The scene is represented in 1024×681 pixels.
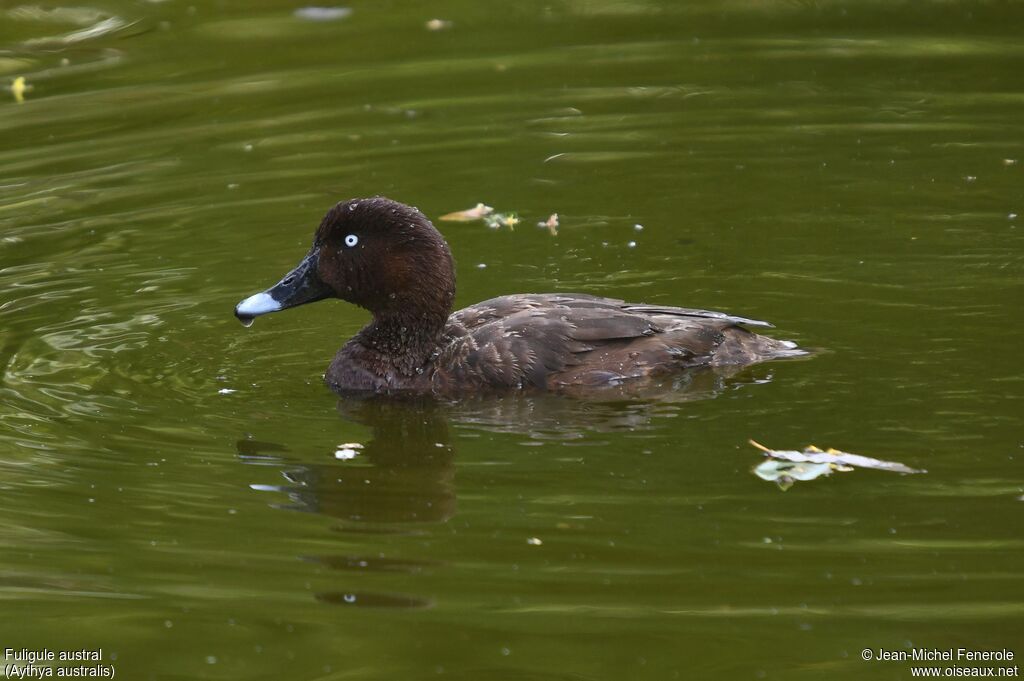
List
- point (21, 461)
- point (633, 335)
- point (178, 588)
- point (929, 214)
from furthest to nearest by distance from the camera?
point (929, 214) → point (633, 335) → point (21, 461) → point (178, 588)

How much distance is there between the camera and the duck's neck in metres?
9.48

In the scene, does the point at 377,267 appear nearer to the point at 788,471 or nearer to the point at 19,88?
the point at 788,471

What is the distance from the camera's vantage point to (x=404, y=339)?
962 centimetres

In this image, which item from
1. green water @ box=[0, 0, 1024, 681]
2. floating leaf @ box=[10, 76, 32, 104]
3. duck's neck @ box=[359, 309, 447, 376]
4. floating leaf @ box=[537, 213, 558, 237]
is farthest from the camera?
floating leaf @ box=[10, 76, 32, 104]

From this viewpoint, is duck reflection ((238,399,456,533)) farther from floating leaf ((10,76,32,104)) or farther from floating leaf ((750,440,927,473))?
floating leaf ((10,76,32,104))

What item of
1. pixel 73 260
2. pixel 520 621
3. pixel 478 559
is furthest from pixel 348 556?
pixel 73 260

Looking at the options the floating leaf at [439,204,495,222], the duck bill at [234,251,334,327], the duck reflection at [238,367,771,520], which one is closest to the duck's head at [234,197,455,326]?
the duck bill at [234,251,334,327]

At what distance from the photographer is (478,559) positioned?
6.79m

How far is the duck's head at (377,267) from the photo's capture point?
9.58 m

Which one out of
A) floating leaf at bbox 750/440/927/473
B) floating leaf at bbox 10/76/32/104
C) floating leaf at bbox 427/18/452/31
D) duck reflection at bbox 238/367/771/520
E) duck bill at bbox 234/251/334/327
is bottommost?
duck reflection at bbox 238/367/771/520

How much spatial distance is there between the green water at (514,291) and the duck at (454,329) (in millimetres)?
287

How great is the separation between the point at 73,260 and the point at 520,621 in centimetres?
695

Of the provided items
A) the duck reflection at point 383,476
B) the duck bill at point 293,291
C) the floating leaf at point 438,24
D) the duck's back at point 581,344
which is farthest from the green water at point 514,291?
the duck bill at point 293,291

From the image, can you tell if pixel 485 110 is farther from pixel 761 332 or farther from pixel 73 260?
pixel 761 332
